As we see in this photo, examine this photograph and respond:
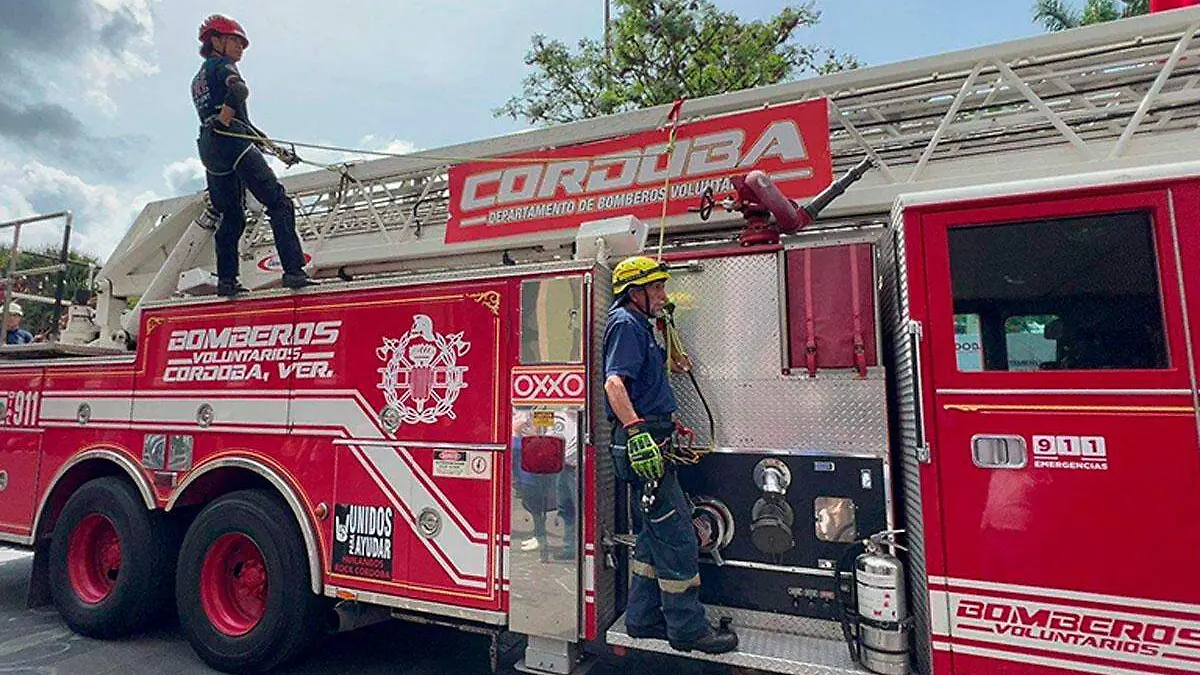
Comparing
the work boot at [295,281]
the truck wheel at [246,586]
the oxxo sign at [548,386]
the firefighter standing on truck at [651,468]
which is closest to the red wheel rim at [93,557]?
the truck wheel at [246,586]

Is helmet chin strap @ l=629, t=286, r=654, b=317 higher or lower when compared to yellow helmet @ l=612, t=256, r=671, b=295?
lower

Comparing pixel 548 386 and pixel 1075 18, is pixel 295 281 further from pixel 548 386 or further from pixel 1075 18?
pixel 1075 18

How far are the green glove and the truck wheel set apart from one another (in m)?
2.30

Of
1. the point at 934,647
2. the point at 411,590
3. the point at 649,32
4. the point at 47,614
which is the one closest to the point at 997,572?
the point at 934,647

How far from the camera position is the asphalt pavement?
14.0ft

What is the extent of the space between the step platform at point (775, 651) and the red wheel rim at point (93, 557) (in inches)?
160

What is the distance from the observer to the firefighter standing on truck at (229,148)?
16.5 ft

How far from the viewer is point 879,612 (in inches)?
113

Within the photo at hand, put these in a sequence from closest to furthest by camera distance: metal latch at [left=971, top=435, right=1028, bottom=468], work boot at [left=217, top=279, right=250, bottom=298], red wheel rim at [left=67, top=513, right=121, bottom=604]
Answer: metal latch at [left=971, top=435, right=1028, bottom=468] < work boot at [left=217, top=279, right=250, bottom=298] < red wheel rim at [left=67, top=513, right=121, bottom=604]

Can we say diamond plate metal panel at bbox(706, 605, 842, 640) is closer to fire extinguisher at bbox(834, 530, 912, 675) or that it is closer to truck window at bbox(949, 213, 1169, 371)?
fire extinguisher at bbox(834, 530, 912, 675)

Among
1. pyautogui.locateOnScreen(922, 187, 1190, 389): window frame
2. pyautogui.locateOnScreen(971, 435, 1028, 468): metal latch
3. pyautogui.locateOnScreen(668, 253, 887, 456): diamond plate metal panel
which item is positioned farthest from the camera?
pyautogui.locateOnScreen(668, 253, 887, 456): diamond plate metal panel

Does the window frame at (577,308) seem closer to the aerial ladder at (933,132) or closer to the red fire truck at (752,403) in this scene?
the red fire truck at (752,403)

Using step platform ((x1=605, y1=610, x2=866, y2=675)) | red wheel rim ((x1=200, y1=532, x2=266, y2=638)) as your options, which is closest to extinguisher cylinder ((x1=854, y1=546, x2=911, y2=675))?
step platform ((x1=605, y1=610, x2=866, y2=675))

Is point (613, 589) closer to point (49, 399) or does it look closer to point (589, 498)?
point (589, 498)
